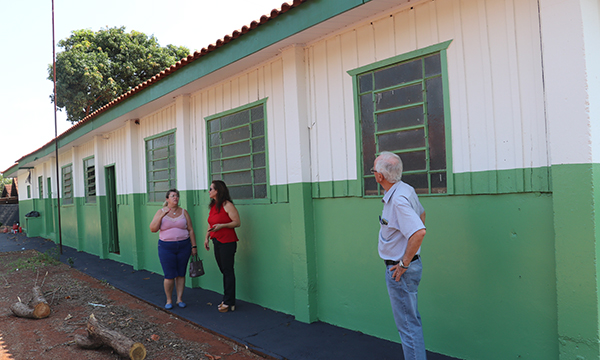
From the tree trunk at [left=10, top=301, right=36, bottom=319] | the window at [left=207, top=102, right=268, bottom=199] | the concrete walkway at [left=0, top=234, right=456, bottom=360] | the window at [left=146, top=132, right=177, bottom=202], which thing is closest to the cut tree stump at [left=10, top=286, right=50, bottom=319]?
the tree trunk at [left=10, top=301, right=36, bottom=319]

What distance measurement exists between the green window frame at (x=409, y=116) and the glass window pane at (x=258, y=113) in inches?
68.6

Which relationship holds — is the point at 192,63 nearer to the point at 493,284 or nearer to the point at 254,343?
the point at 254,343

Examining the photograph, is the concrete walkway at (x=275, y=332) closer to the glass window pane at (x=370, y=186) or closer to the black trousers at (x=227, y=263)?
the black trousers at (x=227, y=263)

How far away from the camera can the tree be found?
19.9m

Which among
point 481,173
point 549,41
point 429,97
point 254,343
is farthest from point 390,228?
point 254,343

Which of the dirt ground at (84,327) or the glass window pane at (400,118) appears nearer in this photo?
the glass window pane at (400,118)

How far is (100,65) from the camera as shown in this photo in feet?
68.0

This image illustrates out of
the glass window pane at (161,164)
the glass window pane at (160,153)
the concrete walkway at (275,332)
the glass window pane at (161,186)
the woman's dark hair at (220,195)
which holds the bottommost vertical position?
the concrete walkway at (275,332)

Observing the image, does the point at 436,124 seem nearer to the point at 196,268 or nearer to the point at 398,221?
the point at 398,221

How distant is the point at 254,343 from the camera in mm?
4641

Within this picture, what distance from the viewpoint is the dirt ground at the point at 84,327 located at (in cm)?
465

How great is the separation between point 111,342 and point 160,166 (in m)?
4.98

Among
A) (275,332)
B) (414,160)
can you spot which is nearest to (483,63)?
(414,160)

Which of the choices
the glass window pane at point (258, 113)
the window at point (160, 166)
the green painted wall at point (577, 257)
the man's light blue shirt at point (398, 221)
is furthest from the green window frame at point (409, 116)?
the window at point (160, 166)
